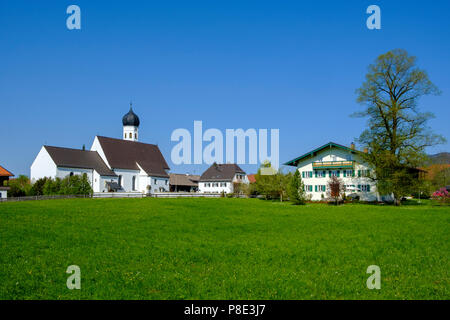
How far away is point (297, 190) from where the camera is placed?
149 ft

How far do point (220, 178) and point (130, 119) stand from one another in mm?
31121

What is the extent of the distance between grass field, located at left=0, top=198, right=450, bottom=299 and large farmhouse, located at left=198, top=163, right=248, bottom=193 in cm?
7008

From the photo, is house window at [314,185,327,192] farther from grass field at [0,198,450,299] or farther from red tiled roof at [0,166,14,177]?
red tiled roof at [0,166,14,177]

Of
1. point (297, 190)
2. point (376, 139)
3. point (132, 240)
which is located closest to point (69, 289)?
point (132, 240)

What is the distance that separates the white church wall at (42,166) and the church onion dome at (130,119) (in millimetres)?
35112

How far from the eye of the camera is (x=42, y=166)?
222ft

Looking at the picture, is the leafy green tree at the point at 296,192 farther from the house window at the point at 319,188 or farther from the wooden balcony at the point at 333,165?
the house window at the point at 319,188

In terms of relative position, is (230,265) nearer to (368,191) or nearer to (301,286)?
(301,286)

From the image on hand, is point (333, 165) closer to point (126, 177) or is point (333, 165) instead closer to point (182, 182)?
point (126, 177)

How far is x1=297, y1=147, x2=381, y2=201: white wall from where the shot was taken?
51.6 m

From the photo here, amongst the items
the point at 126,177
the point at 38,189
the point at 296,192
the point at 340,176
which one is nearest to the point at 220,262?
the point at 296,192

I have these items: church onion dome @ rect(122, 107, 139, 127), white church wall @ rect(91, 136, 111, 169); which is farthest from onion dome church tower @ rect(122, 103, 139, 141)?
white church wall @ rect(91, 136, 111, 169)

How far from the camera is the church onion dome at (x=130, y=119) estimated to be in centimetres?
10125
